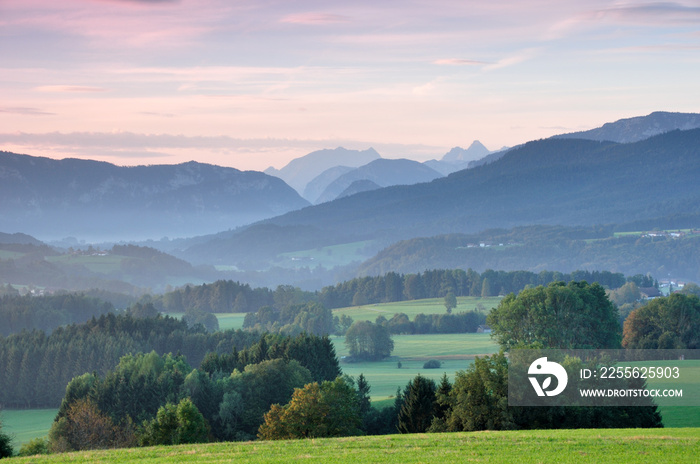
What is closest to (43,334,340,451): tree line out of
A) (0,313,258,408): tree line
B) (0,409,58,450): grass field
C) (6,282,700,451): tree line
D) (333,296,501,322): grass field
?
(6,282,700,451): tree line

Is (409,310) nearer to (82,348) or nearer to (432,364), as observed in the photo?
(432,364)

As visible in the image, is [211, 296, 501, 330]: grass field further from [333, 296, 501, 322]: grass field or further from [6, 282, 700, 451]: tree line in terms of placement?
[6, 282, 700, 451]: tree line

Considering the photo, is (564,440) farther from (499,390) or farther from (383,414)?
(383,414)

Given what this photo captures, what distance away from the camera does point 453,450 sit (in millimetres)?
29234

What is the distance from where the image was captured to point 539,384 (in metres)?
40.9

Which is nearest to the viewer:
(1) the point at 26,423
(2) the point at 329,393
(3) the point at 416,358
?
(2) the point at 329,393

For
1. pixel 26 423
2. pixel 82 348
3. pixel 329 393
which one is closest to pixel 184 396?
pixel 329 393

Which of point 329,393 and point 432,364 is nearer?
point 329,393

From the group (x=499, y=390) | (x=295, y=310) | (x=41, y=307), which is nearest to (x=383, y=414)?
(x=499, y=390)

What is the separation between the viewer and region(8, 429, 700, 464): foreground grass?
27547 millimetres

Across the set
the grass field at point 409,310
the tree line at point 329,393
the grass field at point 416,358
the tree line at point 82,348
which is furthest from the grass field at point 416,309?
the tree line at point 329,393

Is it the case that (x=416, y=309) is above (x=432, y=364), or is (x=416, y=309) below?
above

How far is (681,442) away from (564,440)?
4181 mm

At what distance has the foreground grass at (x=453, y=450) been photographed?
27.5 meters
